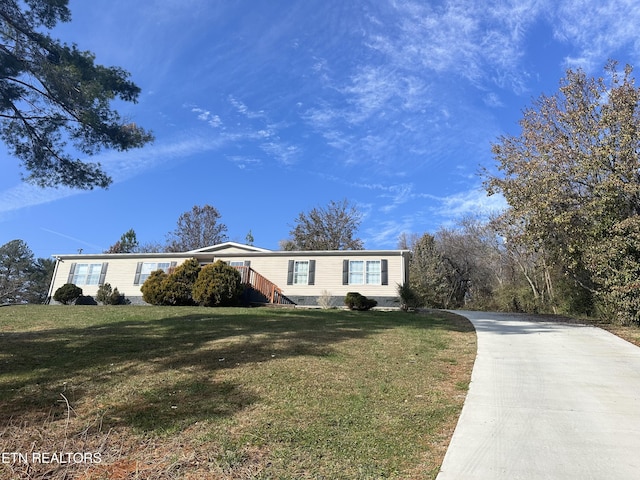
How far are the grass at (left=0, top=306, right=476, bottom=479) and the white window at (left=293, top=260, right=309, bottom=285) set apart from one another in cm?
1115

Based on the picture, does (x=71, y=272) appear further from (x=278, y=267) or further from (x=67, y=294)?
(x=278, y=267)

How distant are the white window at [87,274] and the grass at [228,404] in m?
14.4

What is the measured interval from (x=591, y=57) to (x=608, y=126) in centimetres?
233

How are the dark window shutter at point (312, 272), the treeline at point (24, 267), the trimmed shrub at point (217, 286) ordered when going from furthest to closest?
the dark window shutter at point (312, 272)
the trimmed shrub at point (217, 286)
the treeline at point (24, 267)

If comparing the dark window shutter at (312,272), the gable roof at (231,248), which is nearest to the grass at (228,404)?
the dark window shutter at (312,272)

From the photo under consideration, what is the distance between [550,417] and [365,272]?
48.0 ft

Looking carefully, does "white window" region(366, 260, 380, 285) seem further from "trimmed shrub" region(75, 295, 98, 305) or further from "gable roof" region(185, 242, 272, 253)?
"trimmed shrub" region(75, 295, 98, 305)

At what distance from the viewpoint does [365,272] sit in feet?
60.6

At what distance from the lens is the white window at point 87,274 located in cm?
2102

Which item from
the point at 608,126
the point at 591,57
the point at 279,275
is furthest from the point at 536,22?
the point at 279,275

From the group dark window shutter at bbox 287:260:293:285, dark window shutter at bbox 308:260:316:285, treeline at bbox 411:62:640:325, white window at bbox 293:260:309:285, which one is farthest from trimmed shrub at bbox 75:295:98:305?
treeline at bbox 411:62:640:325

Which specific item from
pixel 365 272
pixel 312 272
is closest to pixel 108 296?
pixel 312 272

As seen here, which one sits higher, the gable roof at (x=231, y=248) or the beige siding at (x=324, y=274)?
the gable roof at (x=231, y=248)

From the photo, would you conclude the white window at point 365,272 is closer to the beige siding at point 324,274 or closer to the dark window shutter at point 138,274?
the beige siding at point 324,274
